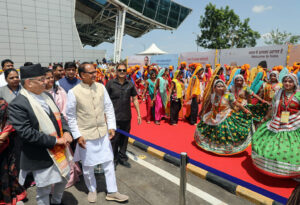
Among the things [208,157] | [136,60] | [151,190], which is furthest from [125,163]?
[136,60]

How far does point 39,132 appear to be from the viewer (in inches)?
80.0

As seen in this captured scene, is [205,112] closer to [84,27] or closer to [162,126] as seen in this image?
→ [162,126]

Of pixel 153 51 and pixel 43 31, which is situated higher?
pixel 43 31

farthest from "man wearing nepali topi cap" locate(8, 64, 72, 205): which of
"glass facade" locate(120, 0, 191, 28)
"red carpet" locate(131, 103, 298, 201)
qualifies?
"glass facade" locate(120, 0, 191, 28)

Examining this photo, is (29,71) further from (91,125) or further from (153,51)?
(153,51)

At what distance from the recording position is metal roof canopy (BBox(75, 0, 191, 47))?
106 feet

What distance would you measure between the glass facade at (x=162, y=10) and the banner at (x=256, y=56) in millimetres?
24084

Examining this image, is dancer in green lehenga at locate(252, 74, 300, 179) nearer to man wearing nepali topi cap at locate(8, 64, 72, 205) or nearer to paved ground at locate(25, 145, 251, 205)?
paved ground at locate(25, 145, 251, 205)

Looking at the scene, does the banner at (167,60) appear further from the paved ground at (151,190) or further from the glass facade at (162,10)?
the glass facade at (162,10)

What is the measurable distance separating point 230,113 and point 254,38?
34.7 m

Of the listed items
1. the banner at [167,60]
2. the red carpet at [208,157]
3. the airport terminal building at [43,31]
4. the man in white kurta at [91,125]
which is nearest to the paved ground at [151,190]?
the man in white kurta at [91,125]

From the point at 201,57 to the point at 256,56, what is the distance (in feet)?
12.3

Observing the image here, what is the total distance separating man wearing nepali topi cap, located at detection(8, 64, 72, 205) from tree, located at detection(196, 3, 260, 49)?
31706 mm

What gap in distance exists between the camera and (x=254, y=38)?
1313 inches
